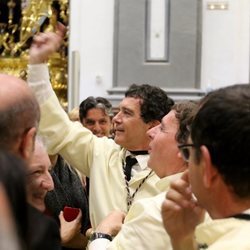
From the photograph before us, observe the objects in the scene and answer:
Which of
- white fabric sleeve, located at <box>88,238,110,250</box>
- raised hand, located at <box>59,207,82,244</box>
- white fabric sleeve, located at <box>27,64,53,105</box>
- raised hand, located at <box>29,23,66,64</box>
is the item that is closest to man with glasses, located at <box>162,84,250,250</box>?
white fabric sleeve, located at <box>88,238,110,250</box>

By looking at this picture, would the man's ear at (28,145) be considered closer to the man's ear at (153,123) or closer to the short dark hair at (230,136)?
the short dark hair at (230,136)

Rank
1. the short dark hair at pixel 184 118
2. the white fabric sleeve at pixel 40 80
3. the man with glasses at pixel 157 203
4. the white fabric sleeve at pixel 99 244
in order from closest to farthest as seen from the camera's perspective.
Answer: the man with glasses at pixel 157 203, the short dark hair at pixel 184 118, the white fabric sleeve at pixel 99 244, the white fabric sleeve at pixel 40 80

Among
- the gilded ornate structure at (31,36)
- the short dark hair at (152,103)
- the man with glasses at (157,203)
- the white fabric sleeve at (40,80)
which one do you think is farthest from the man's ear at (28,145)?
the gilded ornate structure at (31,36)

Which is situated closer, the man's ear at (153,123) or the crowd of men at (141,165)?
the crowd of men at (141,165)

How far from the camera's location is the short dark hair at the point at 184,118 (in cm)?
220

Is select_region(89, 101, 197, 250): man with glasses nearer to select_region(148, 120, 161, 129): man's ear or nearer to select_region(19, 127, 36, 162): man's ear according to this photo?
select_region(19, 127, 36, 162): man's ear

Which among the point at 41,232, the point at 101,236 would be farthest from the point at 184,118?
the point at 41,232

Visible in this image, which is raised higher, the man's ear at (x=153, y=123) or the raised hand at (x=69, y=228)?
the man's ear at (x=153, y=123)

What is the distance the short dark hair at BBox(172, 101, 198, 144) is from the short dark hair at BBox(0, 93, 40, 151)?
63 cm

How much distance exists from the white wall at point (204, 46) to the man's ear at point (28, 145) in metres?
7.21

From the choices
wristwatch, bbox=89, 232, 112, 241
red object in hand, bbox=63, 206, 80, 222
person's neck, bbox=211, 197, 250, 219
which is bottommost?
red object in hand, bbox=63, 206, 80, 222

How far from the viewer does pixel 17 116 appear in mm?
1553

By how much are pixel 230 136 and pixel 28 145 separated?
16.9 inches

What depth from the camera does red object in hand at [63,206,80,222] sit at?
10.3 feet
